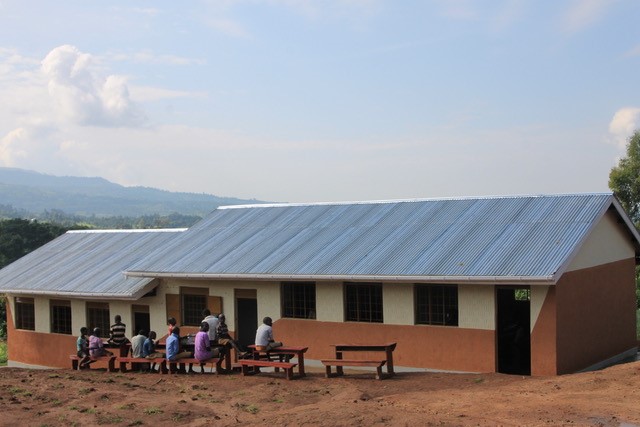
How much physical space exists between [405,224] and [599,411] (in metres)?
9.49

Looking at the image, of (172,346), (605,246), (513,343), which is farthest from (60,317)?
(605,246)

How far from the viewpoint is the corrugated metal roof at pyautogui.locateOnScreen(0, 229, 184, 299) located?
23.5 m

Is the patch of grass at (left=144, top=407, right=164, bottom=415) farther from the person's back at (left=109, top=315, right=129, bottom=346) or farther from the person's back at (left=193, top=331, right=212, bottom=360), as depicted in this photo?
the person's back at (left=109, top=315, right=129, bottom=346)

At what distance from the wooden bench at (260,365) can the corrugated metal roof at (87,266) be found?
639 cm

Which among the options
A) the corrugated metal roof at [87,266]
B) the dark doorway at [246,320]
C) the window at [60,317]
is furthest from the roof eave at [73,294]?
the dark doorway at [246,320]

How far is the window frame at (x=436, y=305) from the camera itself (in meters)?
17.7

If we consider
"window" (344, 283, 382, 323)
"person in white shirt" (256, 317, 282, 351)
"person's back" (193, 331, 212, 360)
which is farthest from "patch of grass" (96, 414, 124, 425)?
"window" (344, 283, 382, 323)

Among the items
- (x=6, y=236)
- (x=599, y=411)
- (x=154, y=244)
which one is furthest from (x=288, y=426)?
(x=6, y=236)

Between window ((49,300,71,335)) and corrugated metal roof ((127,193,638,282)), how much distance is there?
3860 millimetres

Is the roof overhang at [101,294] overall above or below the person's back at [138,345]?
above

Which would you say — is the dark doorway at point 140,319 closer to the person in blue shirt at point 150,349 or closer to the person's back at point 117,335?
the person's back at point 117,335

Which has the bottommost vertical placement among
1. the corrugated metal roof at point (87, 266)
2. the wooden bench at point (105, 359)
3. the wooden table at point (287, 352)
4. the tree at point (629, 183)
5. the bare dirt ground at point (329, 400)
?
the wooden bench at point (105, 359)

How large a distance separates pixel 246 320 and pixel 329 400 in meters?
8.42

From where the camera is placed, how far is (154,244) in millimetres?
26234
